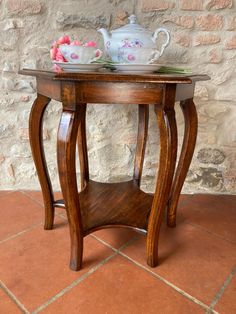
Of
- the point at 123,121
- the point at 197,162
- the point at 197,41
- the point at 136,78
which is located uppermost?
the point at 197,41

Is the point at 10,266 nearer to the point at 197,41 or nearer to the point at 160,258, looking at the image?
the point at 160,258

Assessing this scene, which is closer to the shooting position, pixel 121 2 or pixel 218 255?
pixel 218 255

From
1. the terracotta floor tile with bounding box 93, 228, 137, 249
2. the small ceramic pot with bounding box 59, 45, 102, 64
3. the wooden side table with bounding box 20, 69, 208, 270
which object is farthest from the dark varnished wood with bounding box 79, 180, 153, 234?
the small ceramic pot with bounding box 59, 45, 102, 64

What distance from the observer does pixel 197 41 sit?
124 cm

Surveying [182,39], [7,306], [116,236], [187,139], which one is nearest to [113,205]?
[116,236]

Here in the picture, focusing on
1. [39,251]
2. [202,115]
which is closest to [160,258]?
[39,251]

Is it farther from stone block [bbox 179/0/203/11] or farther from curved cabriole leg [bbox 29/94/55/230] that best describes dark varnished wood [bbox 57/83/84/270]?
stone block [bbox 179/0/203/11]

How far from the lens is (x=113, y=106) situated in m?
1.35

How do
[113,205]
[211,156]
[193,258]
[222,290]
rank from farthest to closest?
1. [211,156]
2. [113,205]
3. [193,258]
4. [222,290]

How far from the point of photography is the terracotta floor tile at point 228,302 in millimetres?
808

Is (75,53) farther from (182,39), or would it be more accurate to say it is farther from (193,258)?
(193,258)

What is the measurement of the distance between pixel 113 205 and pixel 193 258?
0.37 m

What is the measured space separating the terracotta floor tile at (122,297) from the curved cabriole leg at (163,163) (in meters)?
0.13

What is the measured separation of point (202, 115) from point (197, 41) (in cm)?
35
